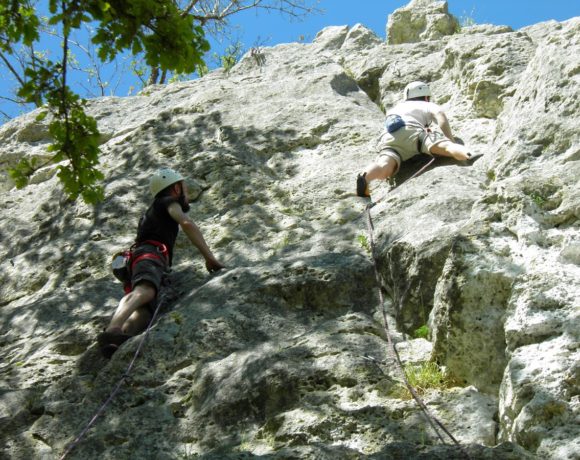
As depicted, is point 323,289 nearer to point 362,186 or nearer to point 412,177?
point 362,186

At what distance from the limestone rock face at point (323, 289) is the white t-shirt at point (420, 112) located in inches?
17.0

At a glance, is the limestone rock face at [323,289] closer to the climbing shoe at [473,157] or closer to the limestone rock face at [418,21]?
the climbing shoe at [473,157]

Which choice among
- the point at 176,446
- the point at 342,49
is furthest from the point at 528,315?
the point at 342,49

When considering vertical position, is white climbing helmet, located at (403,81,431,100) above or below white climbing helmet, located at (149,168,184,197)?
above

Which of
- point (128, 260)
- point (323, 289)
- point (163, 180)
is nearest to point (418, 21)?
point (163, 180)

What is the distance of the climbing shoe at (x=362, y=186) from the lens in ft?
24.4

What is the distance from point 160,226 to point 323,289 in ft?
6.26

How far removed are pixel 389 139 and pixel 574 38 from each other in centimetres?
201

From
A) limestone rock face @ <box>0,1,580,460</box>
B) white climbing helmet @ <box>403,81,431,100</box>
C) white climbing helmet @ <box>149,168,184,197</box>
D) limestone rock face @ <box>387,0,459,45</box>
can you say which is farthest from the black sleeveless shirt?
limestone rock face @ <box>387,0,459,45</box>

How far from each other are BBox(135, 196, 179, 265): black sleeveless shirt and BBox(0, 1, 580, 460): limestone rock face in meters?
0.40

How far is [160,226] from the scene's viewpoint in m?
6.96

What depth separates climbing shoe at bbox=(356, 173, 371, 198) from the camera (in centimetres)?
744

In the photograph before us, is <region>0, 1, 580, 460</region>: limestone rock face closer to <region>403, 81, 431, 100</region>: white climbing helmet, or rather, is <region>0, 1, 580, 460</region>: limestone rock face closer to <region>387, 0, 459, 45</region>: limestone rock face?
<region>403, 81, 431, 100</region>: white climbing helmet

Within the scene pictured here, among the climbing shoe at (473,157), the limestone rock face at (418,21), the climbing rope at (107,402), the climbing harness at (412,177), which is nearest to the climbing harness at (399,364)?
the climbing harness at (412,177)
